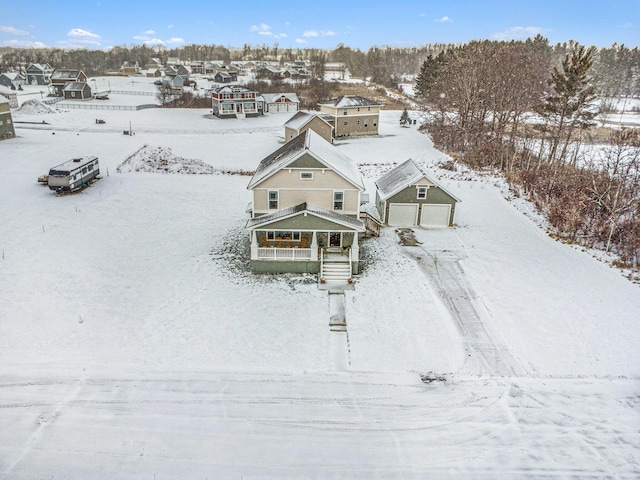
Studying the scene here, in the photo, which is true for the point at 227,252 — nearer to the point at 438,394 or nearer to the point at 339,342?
the point at 339,342

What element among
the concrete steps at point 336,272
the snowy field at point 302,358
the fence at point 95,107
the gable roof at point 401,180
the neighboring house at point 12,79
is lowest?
the snowy field at point 302,358

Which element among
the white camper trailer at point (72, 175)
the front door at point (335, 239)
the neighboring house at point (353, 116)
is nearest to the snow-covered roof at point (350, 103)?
the neighboring house at point (353, 116)

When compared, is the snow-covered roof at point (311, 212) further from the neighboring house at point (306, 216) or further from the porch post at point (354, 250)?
the porch post at point (354, 250)

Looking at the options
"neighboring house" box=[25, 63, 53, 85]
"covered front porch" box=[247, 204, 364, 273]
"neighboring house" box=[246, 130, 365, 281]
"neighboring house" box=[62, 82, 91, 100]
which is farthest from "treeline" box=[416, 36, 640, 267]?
"neighboring house" box=[25, 63, 53, 85]

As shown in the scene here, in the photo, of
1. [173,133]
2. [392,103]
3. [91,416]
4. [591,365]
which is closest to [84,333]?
[91,416]

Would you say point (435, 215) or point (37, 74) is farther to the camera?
point (37, 74)

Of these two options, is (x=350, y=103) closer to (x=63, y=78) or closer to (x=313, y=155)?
(x=313, y=155)

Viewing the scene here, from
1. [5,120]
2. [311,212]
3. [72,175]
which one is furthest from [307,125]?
[5,120]

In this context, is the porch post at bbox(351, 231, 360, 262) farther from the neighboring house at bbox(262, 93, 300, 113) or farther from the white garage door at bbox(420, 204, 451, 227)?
the neighboring house at bbox(262, 93, 300, 113)
